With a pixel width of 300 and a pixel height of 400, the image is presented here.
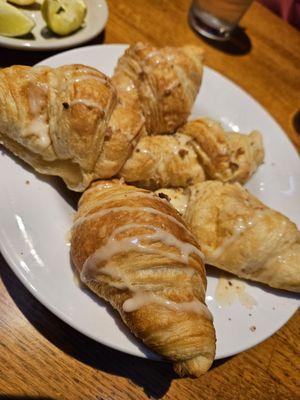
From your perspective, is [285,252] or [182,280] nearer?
[182,280]

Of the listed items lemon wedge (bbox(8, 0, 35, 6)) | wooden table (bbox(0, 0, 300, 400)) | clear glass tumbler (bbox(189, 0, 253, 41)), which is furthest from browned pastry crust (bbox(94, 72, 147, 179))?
clear glass tumbler (bbox(189, 0, 253, 41))

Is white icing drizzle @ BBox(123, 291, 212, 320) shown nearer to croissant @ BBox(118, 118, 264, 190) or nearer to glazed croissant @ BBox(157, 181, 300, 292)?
glazed croissant @ BBox(157, 181, 300, 292)

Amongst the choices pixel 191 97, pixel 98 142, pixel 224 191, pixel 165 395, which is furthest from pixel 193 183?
pixel 165 395

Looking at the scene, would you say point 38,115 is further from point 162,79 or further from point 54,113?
point 162,79

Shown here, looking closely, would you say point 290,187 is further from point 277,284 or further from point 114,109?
point 114,109

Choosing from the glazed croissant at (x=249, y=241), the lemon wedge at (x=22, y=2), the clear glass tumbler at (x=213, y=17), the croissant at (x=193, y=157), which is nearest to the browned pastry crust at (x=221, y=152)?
the croissant at (x=193, y=157)
